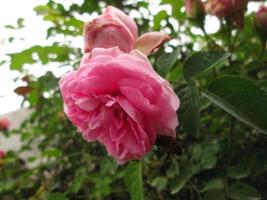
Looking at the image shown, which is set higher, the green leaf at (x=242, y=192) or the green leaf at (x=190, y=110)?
the green leaf at (x=190, y=110)

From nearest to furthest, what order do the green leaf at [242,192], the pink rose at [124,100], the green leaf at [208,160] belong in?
the pink rose at [124,100] < the green leaf at [242,192] < the green leaf at [208,160]

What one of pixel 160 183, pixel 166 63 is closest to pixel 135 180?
pixel 160 183

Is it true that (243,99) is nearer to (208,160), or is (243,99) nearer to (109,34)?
(109,34)

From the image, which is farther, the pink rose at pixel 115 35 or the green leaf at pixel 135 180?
the green leaf at pixel 135 180

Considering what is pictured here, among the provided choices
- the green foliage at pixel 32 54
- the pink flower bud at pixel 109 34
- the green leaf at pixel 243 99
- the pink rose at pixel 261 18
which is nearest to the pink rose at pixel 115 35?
the pink flower bud at pixel 109 34

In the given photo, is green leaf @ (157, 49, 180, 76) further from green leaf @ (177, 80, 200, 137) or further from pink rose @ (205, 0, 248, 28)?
pink rose @ (205, 0, 248, 28)

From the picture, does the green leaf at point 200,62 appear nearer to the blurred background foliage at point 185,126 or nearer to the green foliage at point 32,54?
the blurred background foliage at point 185,126
